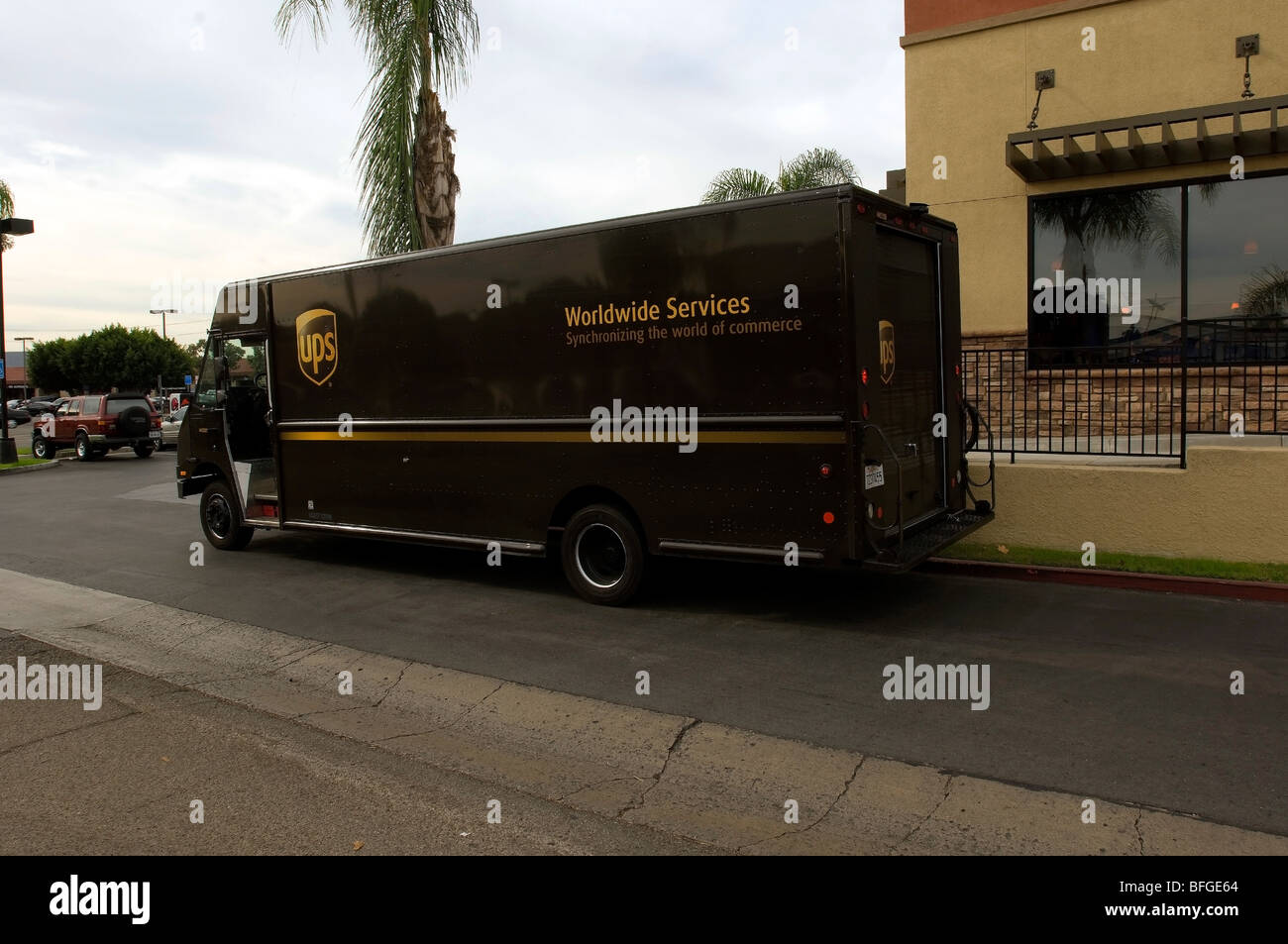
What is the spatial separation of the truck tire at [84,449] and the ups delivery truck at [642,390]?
19.4 meters

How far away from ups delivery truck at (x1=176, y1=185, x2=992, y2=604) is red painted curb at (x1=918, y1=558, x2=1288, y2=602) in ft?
2.11

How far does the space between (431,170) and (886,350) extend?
9.17 m

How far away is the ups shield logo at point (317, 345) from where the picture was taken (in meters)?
9.62

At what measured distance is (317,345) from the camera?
9.77 meters

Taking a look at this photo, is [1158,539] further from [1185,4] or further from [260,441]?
[260,441]

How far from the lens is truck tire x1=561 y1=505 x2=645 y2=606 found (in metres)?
7.79

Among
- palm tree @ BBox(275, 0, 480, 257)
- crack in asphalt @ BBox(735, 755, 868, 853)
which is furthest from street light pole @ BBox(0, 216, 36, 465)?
crack in asphalt @ BBox(735, 755, 868, 853)

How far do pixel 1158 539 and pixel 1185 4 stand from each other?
7047 mm

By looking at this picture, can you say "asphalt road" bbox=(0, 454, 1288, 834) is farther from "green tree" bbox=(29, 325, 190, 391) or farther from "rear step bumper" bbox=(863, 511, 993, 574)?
"green tree" bbox=(29, 325, 190, 391)

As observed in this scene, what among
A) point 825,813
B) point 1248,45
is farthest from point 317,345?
point 1248,45

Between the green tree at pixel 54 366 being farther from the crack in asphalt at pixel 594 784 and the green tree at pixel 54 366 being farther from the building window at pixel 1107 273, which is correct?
the crack in asphalt at pixel 594 784

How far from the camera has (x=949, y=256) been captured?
820cm
